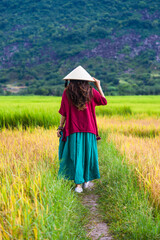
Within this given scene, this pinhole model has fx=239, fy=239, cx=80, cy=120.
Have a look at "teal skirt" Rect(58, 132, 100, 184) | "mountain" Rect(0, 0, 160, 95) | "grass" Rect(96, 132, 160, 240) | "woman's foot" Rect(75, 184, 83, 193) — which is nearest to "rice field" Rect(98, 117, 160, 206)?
"grass" Rect(96, 132, 160, 240)

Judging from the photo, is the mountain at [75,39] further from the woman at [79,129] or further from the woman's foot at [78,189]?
the woman's foot at [78,189]

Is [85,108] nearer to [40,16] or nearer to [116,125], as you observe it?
[116,125]

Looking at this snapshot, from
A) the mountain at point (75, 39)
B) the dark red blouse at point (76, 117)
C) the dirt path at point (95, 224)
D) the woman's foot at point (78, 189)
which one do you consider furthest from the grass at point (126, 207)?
the mountain at point (75, 39)

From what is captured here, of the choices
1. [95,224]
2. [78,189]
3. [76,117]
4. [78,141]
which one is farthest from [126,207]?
[76,117]

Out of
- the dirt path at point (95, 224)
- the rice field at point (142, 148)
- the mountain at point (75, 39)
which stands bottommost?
the dirt path at point (95, 224)

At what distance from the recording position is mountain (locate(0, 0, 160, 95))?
72438mm

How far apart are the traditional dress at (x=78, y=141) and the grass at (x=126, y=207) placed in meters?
0.28

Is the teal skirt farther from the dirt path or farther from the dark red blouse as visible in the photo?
the dirt path

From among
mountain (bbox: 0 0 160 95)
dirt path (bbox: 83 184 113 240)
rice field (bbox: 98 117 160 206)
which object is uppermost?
mountain (bbox: 0 0 160 95)

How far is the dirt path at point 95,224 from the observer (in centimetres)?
203

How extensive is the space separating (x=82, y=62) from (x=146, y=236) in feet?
260

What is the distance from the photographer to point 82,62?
258 feet

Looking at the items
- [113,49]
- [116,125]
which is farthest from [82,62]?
[116,125]

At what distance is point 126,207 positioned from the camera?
2.25 metres
